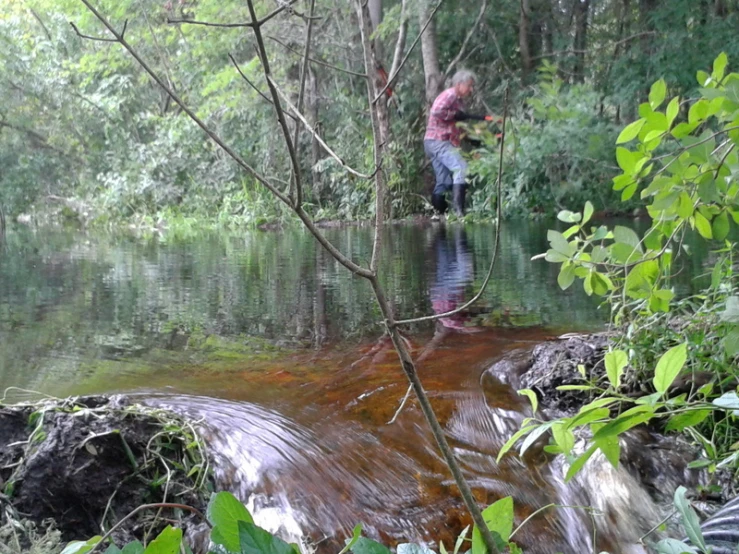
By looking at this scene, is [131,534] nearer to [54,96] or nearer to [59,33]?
[54,96]

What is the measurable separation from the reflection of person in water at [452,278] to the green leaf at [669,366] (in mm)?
2001

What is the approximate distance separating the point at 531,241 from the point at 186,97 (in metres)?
8.90

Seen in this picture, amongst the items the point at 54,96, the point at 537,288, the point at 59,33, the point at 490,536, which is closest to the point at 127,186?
the point at 54,96

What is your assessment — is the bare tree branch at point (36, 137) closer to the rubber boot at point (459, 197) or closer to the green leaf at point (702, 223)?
the rubber boot at point (459, 197)

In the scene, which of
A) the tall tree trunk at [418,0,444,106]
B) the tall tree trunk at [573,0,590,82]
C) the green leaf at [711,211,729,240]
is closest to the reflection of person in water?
the green leaf at [711,211,729,240]

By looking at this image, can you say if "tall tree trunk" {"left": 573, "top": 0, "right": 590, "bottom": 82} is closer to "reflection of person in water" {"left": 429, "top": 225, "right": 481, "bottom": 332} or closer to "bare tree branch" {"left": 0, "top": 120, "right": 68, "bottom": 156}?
"reflection of person in water" {"left": 429, "top": 225, "right": 481, "bottom": 332}

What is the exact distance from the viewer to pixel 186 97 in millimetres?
12227

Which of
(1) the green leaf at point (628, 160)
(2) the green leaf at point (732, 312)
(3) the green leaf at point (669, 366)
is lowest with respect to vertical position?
(3) the green leaf at point (669, 366)

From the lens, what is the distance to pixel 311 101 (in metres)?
10.8

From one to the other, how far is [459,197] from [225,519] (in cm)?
837

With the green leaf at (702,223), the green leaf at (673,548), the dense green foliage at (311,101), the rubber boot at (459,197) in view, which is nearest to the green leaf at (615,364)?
the green leaf at (673,548)

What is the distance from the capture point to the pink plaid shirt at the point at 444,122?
27.2ft

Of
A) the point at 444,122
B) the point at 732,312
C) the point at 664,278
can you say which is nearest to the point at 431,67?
the point at 444,122

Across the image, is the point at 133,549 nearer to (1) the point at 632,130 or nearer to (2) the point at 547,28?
(1) the point at 632,130
